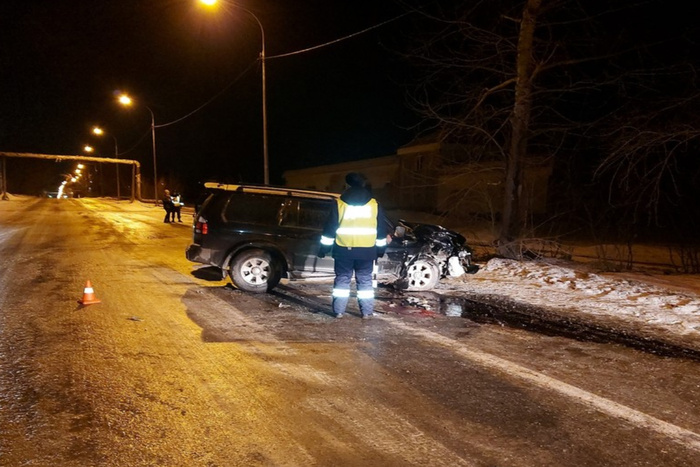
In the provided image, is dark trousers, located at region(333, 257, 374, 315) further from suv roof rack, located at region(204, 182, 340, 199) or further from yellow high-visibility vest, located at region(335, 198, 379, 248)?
suv roof rack, located at region(204, 182, 340, 199)

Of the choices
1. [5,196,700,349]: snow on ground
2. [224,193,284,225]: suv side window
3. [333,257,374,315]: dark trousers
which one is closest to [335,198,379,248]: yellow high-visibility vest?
[333,257,374,315]: dark trousers

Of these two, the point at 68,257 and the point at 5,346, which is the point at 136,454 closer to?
the point at 5,346

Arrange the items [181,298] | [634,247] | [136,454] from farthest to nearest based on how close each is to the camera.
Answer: [634,247] < [181,298] < [136,454]

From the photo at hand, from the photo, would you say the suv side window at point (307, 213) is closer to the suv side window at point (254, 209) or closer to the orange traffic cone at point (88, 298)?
the suv side window at point (254, 209)

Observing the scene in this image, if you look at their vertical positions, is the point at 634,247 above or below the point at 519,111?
below

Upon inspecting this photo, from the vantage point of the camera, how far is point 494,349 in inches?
211

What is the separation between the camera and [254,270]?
26.1ft

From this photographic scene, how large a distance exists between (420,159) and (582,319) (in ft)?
77.8

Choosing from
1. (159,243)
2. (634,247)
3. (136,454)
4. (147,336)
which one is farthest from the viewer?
(634,247)

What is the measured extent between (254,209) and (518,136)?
6.59 meters

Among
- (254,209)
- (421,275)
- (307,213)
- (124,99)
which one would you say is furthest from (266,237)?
(124,99)

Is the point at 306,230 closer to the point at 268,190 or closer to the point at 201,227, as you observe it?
the point at 268,190

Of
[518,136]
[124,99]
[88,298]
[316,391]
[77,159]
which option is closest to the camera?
[316,391]

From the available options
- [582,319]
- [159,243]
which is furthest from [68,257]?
[582,319]
